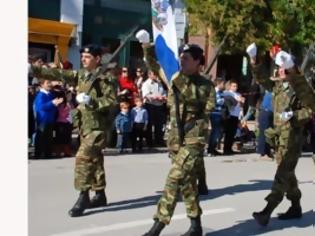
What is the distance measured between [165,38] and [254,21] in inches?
544

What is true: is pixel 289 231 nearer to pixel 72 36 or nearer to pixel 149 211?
pixel 149 211

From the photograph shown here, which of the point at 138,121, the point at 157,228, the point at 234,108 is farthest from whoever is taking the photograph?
the point at 234,108

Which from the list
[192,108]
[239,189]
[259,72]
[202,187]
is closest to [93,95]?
[192,108]

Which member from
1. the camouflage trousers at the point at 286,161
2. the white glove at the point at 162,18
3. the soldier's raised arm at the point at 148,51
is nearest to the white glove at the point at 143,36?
the soldier's raised arm at the point at 148,51

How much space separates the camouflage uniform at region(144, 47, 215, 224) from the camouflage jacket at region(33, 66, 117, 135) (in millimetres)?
1121

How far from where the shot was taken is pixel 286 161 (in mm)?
7082

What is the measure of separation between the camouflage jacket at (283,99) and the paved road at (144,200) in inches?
45.6

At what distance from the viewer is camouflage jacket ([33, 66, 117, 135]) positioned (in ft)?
23.9

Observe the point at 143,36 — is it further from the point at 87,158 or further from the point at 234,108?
the point at 234,108

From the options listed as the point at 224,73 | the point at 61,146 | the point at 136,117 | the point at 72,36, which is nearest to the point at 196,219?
the point at 61,146

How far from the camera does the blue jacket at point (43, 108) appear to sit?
11.6 metres

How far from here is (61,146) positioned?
12.2 metres

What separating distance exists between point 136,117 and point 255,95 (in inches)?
145

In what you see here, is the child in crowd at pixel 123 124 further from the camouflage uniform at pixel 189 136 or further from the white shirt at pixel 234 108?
the camouflage uniform at pixel 189 136
